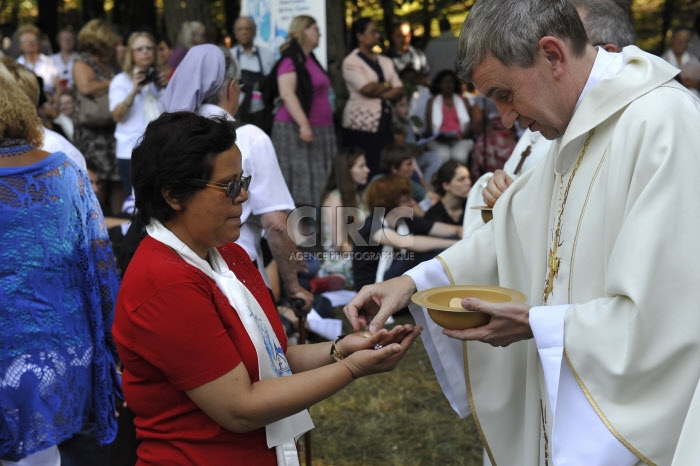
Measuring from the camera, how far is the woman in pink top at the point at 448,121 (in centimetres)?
1126

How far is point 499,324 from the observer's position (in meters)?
2.49

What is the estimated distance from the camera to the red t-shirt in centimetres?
237

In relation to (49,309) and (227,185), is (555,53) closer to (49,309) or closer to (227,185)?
(227,185)

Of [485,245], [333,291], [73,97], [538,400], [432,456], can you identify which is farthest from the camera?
[73,97]

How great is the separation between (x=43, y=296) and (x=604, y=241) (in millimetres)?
2169

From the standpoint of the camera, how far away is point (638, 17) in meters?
21.5

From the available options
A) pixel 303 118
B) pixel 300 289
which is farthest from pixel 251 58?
pixel 300 289

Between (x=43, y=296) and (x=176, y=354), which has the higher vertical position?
(x=176, y=354)

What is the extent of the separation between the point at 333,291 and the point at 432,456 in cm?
311

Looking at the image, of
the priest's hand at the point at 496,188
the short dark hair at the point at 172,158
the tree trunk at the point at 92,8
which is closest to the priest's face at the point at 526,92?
the short dark hair at the point at 172,158

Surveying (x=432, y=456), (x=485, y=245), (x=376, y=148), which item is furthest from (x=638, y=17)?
(x=485, y=245)

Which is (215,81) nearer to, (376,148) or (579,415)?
(579,415)

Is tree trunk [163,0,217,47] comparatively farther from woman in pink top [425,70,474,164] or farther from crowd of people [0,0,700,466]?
crowd of people [0,0,700,466]

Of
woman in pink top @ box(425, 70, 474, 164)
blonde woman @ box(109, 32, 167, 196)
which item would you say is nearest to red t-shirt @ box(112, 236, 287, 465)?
blonde woman @ box(109, 32, 167, 196)
